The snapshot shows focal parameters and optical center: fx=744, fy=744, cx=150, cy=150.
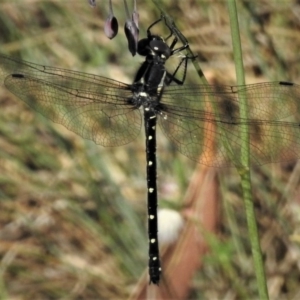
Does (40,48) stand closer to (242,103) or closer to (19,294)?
(19,294)

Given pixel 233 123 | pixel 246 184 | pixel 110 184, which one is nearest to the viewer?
pixel 246 184

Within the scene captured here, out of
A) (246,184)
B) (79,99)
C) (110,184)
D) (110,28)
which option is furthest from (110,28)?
(110,184)

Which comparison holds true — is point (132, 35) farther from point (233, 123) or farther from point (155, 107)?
point (155, 107)

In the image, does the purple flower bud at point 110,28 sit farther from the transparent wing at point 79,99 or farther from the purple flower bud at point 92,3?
the transparent wing at point 79,99

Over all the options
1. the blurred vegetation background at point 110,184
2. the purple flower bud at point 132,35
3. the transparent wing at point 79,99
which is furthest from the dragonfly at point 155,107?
the blurred vegetation background at point 110,184

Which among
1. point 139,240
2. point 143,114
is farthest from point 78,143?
point 143,114

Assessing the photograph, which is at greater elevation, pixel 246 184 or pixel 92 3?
pixel 92 3
